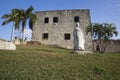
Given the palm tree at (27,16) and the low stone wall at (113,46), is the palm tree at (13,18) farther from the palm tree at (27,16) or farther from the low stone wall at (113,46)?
the low stone wall at (113,46)

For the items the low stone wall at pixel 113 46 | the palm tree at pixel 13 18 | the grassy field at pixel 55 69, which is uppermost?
the palm tree at pixel 13 18

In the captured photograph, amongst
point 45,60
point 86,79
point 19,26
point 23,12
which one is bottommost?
point 86,79

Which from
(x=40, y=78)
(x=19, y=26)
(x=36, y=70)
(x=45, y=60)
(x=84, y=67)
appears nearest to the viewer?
(x=40, y=78)

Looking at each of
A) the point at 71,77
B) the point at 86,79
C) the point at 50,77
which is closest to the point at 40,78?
the point at 50,77

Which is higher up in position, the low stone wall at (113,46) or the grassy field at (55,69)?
the low stone wall at (113,46)

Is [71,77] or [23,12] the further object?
[23,12]

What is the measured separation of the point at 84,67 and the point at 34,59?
139 inches

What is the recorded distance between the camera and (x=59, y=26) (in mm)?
34812

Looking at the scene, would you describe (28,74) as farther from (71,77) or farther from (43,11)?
(43,11)

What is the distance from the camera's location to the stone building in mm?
33969

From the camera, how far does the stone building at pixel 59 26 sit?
1337 inches

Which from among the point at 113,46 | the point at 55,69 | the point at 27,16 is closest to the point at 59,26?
the point at 27,16

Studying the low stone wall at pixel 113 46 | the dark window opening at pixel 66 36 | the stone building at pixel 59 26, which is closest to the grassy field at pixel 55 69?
the stone building at pixel 59 26

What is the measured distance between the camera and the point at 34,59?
12.7 meters
